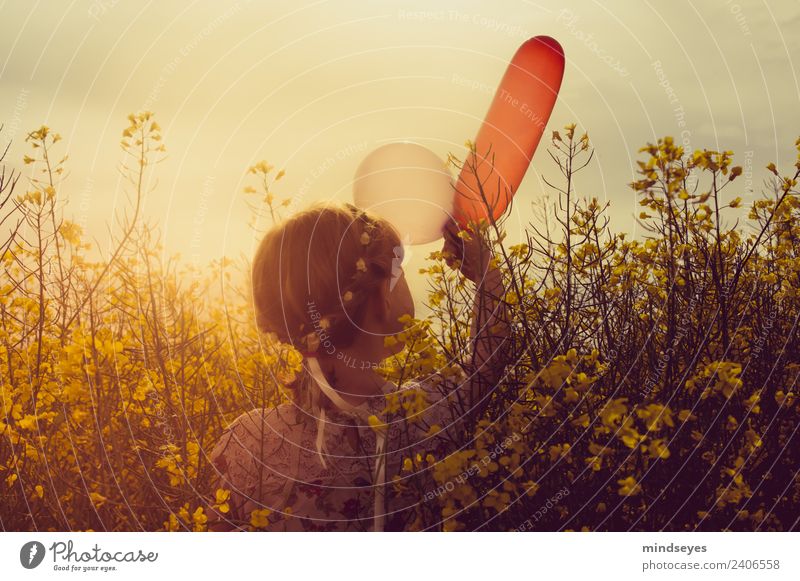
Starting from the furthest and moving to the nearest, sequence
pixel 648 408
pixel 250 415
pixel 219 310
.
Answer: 1. pixel 219 310
2. pixel 250 415
3. pixel 648 408

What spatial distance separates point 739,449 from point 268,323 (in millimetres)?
1347

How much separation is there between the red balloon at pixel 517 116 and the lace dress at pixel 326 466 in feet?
2.00

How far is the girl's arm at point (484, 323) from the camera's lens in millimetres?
1784

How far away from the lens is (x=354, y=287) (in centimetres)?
181

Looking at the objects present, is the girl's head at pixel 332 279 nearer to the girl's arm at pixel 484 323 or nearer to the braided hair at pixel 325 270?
the braided hair at pixel 325 270

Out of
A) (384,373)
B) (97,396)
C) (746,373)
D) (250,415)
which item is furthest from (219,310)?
(746,373)

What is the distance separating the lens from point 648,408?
149cm
